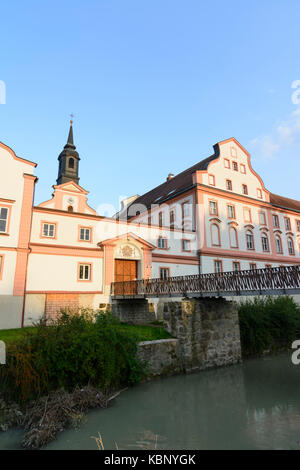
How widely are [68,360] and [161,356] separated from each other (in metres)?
4.83

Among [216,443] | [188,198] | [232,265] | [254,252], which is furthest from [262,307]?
[216,443]

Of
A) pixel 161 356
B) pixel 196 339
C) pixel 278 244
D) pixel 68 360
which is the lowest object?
pixel 161 356

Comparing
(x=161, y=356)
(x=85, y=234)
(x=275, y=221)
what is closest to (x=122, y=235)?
(x=85, y=234)

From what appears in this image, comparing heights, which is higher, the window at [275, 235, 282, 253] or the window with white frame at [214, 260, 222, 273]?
the window at [275, 235, 282, 253]

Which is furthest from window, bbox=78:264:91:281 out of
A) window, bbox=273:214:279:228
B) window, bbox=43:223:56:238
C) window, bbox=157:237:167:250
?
window, bbox=273:214:279:228

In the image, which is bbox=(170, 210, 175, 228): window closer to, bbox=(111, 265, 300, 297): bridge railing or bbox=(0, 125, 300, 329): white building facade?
bbox=(0, 125, 300, 329): white building facade

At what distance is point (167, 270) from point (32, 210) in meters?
11.3

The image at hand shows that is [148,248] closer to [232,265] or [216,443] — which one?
[232,265]

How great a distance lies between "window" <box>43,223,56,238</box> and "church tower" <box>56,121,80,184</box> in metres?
9.88

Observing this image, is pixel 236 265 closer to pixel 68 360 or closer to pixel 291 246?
pixel 291 246

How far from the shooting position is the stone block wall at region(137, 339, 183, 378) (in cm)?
1216

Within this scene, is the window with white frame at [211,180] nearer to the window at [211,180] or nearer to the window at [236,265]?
the window at [211,180]

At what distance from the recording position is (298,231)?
3366 cm

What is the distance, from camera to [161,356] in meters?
12.8
